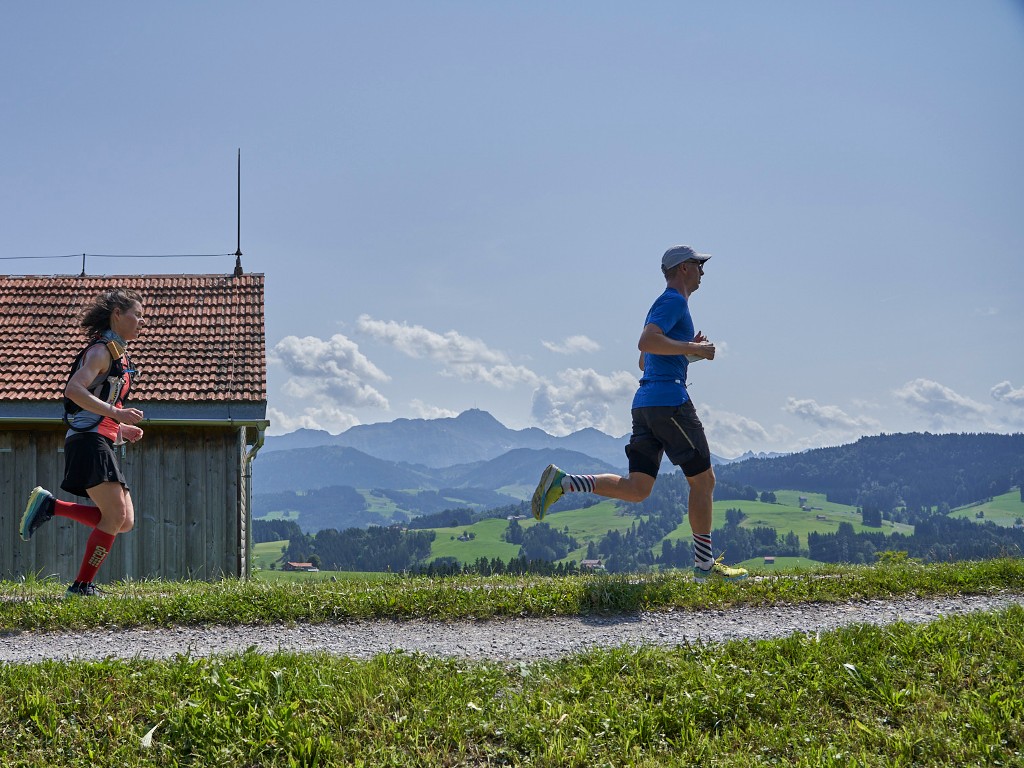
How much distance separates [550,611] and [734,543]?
17726cm

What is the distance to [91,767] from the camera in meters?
4.04

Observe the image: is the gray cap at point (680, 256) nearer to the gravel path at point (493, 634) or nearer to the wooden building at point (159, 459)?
the gravel path at point (493, 634)

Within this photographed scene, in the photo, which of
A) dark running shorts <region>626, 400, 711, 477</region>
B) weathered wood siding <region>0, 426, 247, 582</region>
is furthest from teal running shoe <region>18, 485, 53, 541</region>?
weathered wood siding <region>0, 426, 247, 582</region>

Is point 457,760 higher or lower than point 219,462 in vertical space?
lower

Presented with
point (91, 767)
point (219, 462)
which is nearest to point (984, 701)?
point (91, 767)

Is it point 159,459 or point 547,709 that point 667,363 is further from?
point 159,459

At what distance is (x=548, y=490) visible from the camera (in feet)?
24.5

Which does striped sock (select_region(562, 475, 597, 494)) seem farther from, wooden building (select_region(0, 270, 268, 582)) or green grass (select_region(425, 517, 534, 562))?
green grass (select_region(425, 517, 534, 562))

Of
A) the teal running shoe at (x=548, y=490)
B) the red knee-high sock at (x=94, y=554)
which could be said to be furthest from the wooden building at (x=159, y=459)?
the teal running shoe at (x=548, y=490)

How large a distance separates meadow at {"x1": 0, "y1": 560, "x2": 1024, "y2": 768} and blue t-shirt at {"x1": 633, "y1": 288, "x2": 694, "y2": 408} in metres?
2.74

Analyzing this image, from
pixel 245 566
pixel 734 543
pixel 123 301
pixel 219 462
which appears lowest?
pixel 734 543

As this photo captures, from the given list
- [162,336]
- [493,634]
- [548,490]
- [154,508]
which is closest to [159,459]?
[154,508]

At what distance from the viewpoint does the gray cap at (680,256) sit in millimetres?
7777

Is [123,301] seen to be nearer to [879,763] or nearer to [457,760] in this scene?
[457,760]
